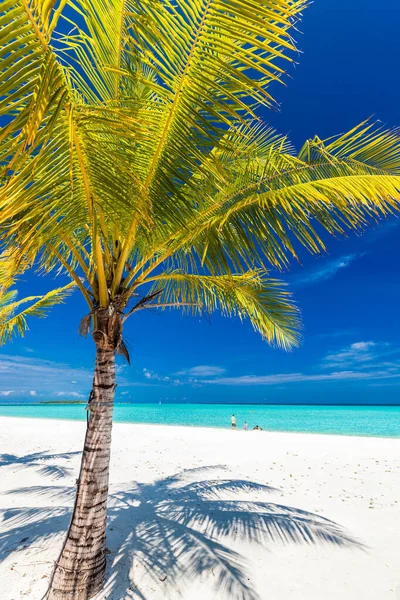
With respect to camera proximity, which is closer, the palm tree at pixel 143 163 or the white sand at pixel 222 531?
the palm tree at pixel 143 163

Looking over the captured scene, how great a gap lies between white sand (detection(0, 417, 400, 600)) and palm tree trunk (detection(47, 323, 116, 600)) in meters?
0.24

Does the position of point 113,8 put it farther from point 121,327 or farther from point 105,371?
point 105,371

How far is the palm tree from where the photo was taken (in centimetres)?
177

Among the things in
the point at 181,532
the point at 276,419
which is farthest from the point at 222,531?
the point at 276,419

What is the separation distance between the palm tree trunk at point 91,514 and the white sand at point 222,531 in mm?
241

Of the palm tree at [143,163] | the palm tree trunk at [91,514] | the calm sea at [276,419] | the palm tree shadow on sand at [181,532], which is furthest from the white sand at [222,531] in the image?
the calm sea at [276,419]

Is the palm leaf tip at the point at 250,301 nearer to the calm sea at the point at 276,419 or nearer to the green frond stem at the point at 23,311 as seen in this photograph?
the green frond stem at the point at 23,311

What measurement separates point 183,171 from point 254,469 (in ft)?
24.9

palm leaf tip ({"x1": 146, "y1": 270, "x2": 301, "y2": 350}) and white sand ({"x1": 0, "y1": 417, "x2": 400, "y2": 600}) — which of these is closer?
white sand ({"x1": 0, "y1": 417, "x2": 400, "y2": 600})

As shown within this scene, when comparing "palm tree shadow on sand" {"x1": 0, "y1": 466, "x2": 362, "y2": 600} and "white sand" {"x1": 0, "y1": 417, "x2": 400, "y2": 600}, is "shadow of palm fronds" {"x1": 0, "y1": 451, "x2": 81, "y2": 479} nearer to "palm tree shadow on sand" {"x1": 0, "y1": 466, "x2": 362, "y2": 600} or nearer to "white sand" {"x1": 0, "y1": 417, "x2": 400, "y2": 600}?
"white sand" {"x1": 0, "y1": 417, "x2": 400, "y2": 600}

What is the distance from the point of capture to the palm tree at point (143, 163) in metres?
1.77

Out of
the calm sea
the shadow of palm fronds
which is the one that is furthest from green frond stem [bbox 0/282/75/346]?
the calm sea

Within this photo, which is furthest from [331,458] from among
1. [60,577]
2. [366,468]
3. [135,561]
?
[60,577]

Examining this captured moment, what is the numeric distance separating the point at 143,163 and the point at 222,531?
14.9ft
